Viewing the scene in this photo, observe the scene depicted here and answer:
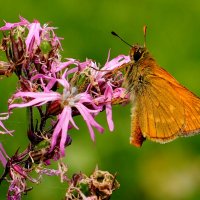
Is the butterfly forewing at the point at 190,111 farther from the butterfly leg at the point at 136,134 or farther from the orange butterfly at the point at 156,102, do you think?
the butterfly leg at the point at 136,134

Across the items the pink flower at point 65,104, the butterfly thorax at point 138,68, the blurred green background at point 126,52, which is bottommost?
the blurred green background at point 126,52

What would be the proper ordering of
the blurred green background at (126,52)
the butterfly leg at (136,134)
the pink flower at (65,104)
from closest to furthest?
the pink flower at (65,104)
the butterfly leg at (136,134)
the blurred green background at (126,52)

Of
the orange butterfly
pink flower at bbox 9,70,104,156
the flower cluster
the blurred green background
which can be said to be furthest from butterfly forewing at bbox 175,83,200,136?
the blurred green background

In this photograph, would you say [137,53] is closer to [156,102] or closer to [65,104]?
[156,102]

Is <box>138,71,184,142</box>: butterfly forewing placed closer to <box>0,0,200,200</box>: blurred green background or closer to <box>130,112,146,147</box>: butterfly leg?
<box>130,112,146,147</box>: butterfly leg

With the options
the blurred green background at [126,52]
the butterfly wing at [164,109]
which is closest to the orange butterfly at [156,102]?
the butterfly wing at [164,109]

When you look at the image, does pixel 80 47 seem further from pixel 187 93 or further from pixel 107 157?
pixel 187 93

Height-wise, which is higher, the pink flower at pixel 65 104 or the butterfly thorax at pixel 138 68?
the butterfly thorax at pixel 138 68

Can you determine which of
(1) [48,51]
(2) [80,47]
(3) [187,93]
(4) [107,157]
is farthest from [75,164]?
(1) [48,51]
